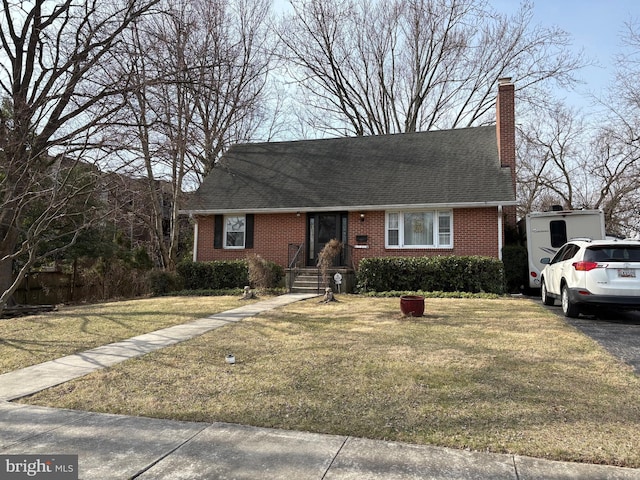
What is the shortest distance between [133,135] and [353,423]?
408 inches

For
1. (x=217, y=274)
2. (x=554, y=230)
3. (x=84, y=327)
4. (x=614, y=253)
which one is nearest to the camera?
(x=614, y=253)

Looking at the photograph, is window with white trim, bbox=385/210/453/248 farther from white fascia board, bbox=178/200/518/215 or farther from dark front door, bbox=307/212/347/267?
dark front door, bbox=307/212/347/267

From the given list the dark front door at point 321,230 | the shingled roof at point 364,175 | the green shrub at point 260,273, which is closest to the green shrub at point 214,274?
the green shrub at point 260,273

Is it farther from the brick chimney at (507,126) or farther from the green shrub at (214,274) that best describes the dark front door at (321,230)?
the brick chimney at (507,126)

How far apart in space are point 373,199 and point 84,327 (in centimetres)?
1023

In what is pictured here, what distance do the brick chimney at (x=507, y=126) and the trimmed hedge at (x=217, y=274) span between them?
9181 mm

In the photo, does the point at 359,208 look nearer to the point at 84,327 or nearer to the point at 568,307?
the point at 568,307

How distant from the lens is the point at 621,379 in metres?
4.66

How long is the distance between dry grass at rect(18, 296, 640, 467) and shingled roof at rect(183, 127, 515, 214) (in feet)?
27.0

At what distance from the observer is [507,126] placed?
1543cm

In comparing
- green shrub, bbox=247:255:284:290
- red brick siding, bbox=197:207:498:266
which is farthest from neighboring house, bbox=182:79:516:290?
green shrub, bbox=247:255:284:290

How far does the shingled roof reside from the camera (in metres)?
15.0

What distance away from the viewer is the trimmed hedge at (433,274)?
13.3 metres

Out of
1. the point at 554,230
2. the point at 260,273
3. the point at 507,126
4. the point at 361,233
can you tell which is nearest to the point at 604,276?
the point at 554,230
